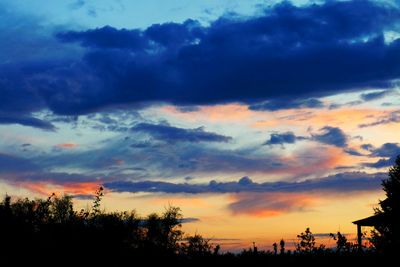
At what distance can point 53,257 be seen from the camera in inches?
742

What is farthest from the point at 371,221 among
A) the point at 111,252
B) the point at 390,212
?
the point at 111,252

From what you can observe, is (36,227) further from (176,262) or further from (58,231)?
(176,262)

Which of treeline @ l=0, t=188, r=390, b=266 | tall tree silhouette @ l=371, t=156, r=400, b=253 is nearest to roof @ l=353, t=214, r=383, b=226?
tall tree silhouette @ l=371, t=156, r=400, b=253

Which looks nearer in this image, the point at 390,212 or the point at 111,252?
the point at 111,252

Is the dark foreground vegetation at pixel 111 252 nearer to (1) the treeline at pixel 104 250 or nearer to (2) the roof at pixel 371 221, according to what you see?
(1) the treeline at pixel 104 250

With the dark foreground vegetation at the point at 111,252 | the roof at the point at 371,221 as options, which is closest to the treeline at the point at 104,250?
the dark foreground vegetation at the point at 111,252

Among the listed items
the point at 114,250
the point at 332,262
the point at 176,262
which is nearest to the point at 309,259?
the point at 332,262

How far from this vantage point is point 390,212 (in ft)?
151

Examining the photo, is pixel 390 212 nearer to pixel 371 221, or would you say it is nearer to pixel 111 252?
pixel 371 221

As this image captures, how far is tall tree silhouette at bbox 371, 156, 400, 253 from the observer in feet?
139

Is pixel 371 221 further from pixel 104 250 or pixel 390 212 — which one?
pixel 104 250

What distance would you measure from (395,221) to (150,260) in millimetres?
27122

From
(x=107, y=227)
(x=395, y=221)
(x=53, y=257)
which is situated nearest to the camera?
(x=53, y=257)

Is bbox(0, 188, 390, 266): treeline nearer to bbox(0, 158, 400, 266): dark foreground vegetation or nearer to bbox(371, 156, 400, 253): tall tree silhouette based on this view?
bbox(0, 158, 400, 266): dark foreground vegetation
